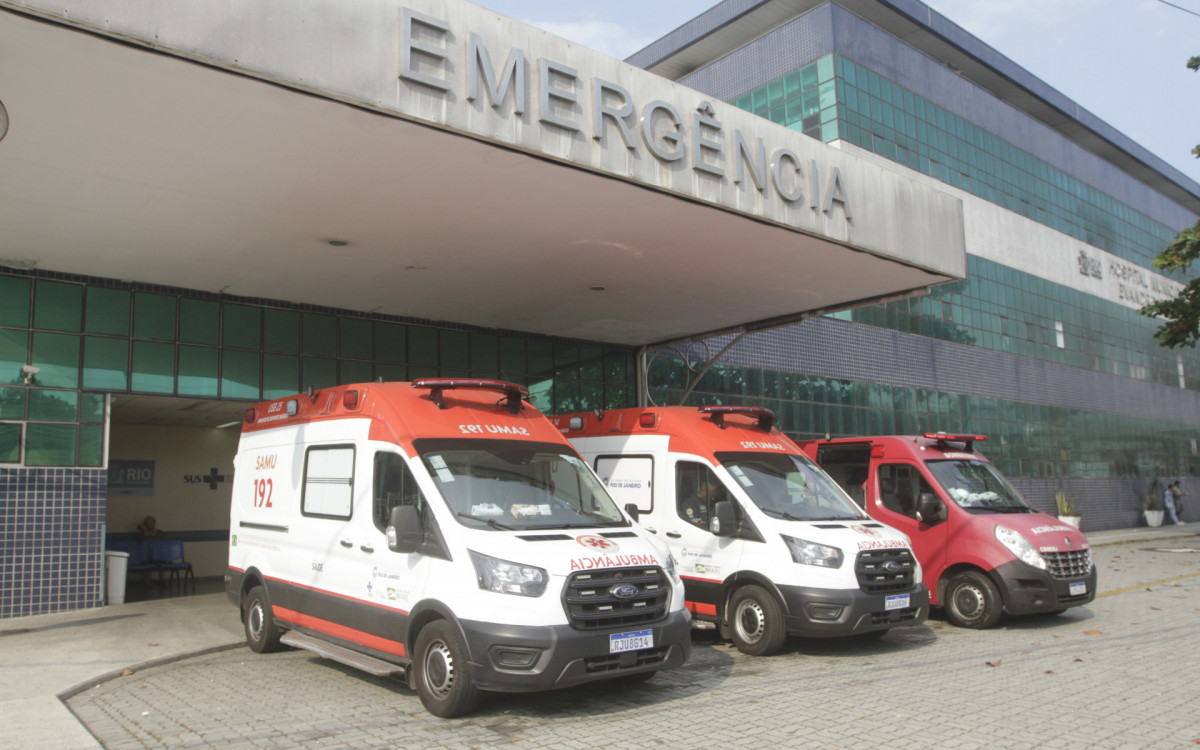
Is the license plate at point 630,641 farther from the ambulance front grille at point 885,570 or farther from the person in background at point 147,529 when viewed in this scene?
the person in background at point 147,529

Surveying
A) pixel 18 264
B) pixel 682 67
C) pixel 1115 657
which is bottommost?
pixel 1115 657

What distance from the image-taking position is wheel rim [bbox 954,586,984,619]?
1026cm

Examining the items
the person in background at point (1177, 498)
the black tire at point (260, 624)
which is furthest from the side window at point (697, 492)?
the person in background at point (1177, 498)

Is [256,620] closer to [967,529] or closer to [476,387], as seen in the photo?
[476,387]

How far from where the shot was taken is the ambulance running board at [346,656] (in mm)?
6781

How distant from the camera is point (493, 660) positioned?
6043 millimetres

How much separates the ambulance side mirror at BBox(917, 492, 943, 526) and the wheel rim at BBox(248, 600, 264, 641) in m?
7.60

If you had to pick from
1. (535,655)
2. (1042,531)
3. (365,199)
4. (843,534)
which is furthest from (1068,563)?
(365,199)

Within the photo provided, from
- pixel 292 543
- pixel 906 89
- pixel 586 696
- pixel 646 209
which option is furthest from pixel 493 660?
pixel 906 89

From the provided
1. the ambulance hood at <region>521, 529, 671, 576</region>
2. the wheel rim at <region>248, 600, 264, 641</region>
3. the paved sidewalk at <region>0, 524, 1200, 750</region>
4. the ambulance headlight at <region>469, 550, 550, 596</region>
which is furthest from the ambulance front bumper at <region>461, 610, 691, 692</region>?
the wheel rim at <region>248, 600, 264, 641</region>

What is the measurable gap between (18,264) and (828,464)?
430 inches

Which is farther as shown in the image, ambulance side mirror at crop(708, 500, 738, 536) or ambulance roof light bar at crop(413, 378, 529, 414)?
ambulance side mirror at crop(708, 500, 738, 536)

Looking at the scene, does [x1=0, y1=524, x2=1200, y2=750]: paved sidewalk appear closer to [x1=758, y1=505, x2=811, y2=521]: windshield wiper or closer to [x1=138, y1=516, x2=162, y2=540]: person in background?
[x1=138, y1=516, x2=162, y2=540]: person in background

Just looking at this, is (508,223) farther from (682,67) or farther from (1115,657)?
(682,67)
